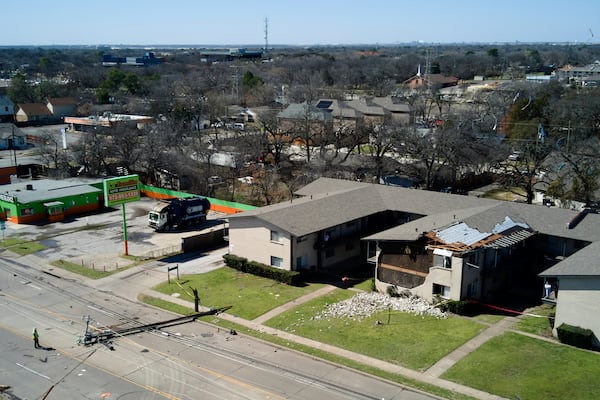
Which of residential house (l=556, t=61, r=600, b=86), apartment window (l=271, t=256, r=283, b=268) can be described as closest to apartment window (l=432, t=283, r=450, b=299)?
apartment window (l=271, t=256, r=283, b=268)

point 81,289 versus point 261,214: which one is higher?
point 261,214

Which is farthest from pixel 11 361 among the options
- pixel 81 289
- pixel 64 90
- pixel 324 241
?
pixel 64 90

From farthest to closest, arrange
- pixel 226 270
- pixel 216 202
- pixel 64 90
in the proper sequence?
1. pixel 64 90
2. pixel 216 202
3. pixel 226 270

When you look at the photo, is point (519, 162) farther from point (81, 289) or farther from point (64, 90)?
point (64, 90)

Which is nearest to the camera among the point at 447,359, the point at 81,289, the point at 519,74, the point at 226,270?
the point at 447,359

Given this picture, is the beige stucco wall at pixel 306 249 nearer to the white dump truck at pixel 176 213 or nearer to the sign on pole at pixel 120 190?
the sign on pole at pixel 120 190

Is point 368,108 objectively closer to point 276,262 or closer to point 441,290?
point 276,262

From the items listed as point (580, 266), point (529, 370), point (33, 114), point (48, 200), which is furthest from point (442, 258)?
point (33, 114)

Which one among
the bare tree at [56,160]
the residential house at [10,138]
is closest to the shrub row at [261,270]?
the bare tree at [56,160]

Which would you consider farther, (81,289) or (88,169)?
(88,169)
